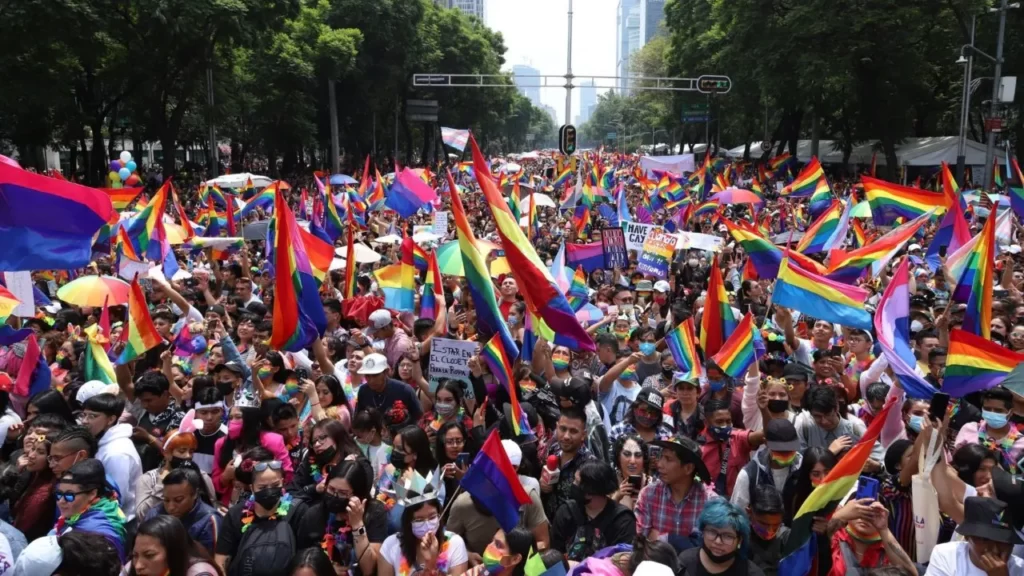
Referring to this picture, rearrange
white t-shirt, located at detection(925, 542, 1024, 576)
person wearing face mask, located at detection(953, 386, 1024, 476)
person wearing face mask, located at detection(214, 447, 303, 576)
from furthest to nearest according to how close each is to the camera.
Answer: person wearing face mask, located at detection(953, 386, 1024, 476)
person wearing face mask, located at detection(214, 447, 303, 576)
white t-shirt, located at detection(925, 542, 1024, 576)

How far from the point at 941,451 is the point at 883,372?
8.55 ft

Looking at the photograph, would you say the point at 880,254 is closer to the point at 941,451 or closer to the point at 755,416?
the point at 755,416

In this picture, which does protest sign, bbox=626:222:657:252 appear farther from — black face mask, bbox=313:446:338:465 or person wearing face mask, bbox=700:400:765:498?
black face mask, bbox=313:446:338:465

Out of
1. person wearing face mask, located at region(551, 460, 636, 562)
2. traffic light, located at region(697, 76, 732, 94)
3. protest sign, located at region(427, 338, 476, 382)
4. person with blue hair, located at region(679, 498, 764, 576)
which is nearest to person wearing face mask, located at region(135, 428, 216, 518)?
protest sign, located at region(427, 338, 476, 382)

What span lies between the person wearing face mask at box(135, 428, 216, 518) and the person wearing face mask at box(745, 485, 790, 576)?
9.31 ft

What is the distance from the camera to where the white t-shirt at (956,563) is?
3.80 m

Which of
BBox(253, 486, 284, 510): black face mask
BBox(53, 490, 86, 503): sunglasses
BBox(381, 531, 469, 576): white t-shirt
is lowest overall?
BBox(381, 531, 469, 576): white t-shirt

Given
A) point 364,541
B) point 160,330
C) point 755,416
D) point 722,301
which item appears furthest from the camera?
point 160,330

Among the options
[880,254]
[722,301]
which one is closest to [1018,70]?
[880,254]

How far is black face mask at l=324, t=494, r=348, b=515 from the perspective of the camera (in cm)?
442

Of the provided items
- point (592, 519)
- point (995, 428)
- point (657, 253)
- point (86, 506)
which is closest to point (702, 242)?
point (657, 253)

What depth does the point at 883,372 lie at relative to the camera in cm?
683

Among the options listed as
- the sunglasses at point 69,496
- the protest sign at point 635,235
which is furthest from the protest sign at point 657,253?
the sunglasses at point 69,496

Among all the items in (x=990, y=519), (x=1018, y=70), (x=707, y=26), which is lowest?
(x=990, y=519)
